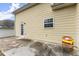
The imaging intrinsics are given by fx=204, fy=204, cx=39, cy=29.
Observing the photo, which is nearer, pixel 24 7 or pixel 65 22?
pixel 65 22

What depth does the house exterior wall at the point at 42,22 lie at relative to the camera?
323 cm

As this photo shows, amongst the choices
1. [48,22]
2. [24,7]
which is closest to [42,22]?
[48,22]

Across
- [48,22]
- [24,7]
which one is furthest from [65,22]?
[24,7]

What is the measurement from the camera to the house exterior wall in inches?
127

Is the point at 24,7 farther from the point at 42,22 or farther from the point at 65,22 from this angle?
the point at 65,22

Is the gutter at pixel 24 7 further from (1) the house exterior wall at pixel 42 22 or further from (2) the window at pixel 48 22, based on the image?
(2) the window at pixel 48 22

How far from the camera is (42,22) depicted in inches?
134

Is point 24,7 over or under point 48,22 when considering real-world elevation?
over

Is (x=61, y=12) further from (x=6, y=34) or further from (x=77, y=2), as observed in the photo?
(x=6, y=34)

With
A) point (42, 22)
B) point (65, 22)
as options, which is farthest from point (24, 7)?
point (65, 22)

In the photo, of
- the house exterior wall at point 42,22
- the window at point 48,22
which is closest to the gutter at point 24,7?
the house exterior wall at point 42,22

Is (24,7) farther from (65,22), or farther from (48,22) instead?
(65,22)

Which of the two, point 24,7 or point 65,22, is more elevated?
point 24,7

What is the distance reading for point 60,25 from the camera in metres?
3.29
